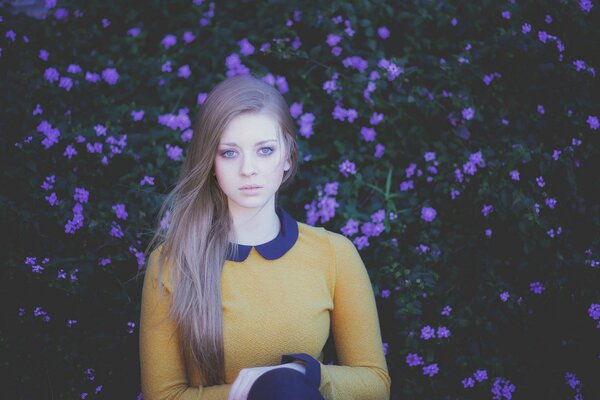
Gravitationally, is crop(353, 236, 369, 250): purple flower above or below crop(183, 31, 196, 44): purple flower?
below

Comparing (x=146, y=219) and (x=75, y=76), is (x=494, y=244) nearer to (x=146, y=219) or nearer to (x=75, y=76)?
(x=146, y=219)

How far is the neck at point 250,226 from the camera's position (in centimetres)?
161

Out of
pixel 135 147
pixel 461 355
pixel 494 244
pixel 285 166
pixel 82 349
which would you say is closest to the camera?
pixel 285 166

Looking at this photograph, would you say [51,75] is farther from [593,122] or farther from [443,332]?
[593,122]

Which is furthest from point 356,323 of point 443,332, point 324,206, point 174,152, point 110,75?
point 110,75

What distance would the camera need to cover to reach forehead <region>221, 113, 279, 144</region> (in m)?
1.46

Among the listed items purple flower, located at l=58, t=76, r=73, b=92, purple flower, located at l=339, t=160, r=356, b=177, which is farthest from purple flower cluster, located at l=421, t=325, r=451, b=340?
purple flower, located at l=58, t=76, r=73, b=92

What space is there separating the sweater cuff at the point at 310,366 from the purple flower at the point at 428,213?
3.57ft

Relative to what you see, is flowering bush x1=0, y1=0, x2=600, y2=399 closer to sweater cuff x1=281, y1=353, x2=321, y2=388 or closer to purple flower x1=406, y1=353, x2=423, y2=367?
purple flower x1=406, y1=353, x2=423, y2=367

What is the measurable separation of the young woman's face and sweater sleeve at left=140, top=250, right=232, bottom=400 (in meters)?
0.35

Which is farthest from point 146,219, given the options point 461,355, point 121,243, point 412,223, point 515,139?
point 515,139

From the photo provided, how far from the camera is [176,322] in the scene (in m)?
1.51

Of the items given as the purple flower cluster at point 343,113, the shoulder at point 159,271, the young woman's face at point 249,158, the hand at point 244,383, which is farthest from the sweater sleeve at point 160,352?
the purple flower cluster at point 343,113

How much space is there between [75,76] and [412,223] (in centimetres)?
189
